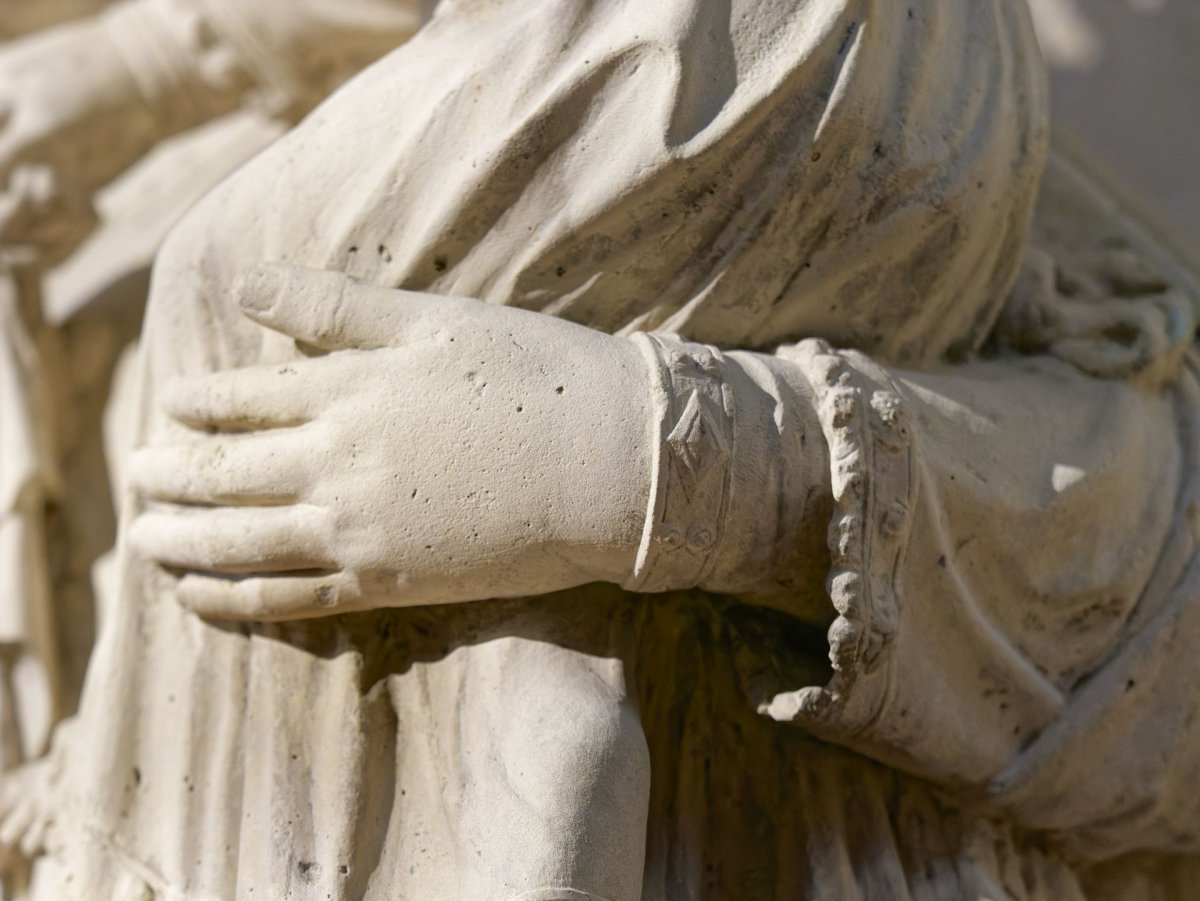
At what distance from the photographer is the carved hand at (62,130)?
1.82 metres

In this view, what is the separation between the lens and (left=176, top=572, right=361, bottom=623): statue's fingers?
101 centimetres

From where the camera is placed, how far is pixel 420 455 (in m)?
0.96

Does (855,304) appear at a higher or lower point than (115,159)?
higher

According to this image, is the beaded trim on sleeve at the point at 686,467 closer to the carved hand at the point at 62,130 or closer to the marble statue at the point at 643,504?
the marble statue at the point at 643,504

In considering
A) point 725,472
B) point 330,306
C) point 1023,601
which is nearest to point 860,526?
point 725,472

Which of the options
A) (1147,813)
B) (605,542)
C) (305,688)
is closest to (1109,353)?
(1147,813)

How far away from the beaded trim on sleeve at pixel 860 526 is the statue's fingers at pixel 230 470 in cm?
35

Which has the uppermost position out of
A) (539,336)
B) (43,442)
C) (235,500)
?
(539,336)

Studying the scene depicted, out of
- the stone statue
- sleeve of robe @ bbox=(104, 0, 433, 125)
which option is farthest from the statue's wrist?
sleeve of robe @ bbox=(104, 0, 433, 125)

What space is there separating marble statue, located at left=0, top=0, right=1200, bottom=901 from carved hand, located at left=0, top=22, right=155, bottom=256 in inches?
30.0

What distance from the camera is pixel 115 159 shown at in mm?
1917

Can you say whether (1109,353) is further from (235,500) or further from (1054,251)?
(235,500)

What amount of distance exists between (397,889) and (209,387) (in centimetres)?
37

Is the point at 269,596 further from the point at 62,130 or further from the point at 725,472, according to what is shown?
the point at 62,130
